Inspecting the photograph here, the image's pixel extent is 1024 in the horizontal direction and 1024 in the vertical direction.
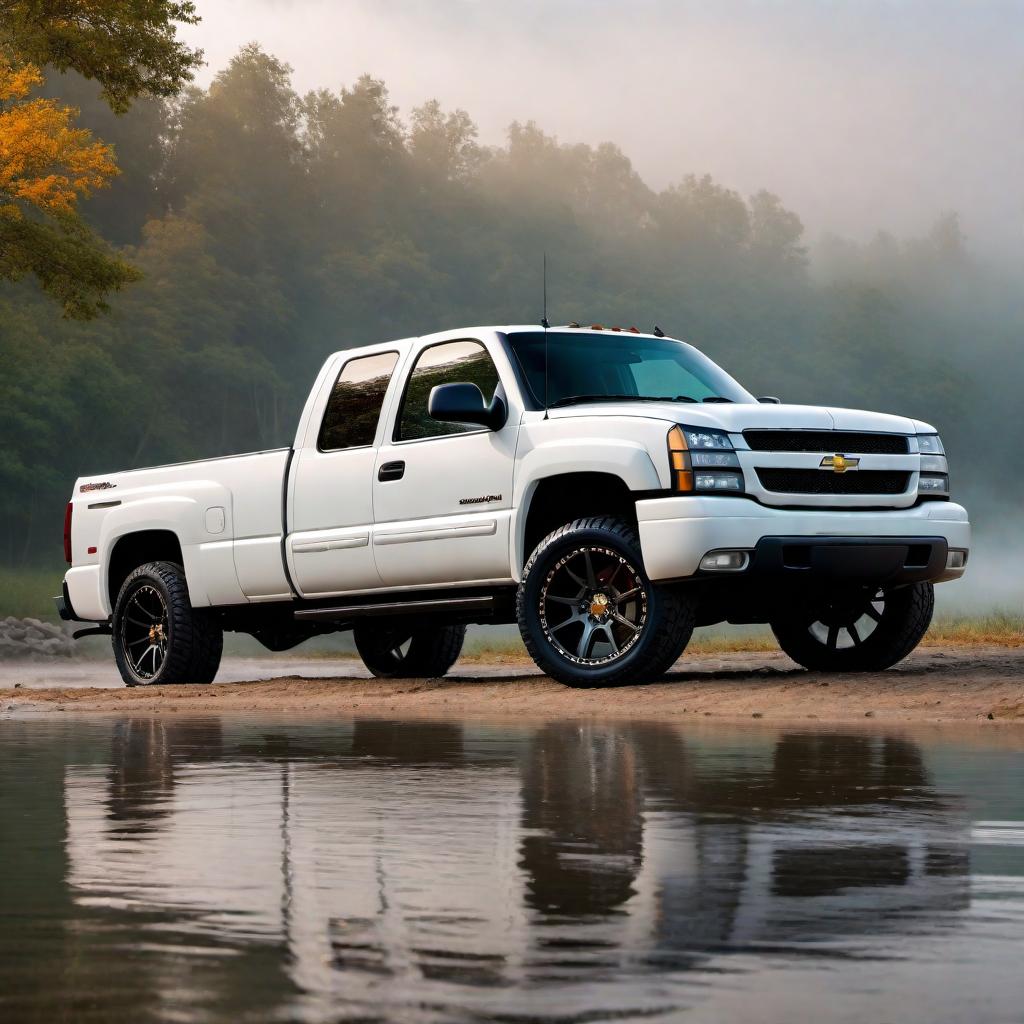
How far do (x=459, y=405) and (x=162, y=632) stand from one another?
4263 mm

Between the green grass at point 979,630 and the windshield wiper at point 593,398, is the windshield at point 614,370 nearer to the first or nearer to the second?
the windshield wiper at point 593,398

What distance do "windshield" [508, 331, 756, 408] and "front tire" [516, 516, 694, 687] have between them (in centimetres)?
111

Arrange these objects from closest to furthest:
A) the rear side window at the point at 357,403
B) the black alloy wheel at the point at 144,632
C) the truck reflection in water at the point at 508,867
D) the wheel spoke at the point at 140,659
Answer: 1. the truck reflection in water at the point at 508,867
2. the rear side window at the point at 357,403
3. the black alloy wheel at the point at 144,632
4. the wheel spoke at the point at 140,659

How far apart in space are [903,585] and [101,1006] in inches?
410

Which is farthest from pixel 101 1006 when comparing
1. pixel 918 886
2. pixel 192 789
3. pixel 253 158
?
pixel 253 158

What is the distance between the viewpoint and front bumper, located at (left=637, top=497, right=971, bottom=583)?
39.4 feet

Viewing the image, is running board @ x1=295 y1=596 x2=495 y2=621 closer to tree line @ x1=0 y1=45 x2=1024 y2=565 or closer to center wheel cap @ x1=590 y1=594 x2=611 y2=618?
center wheel cap @ x1=590 y1=594 x2=611 y2=618

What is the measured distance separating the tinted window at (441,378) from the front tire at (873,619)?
9.21ft

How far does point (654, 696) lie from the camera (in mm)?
12047

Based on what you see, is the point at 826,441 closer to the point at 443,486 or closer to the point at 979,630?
the point at 443,486

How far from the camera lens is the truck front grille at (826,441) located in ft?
40.9

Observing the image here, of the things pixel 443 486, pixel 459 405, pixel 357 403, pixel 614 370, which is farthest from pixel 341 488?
pixel 614 370

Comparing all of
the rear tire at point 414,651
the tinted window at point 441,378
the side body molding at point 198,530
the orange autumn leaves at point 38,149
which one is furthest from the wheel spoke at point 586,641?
the orange autumn leaves at point 38,149

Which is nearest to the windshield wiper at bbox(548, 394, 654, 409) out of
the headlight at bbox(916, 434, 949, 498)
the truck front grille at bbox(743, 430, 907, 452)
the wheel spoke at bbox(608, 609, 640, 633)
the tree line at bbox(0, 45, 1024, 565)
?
the truck front grille at bbox(743, 430, 907, 452)
